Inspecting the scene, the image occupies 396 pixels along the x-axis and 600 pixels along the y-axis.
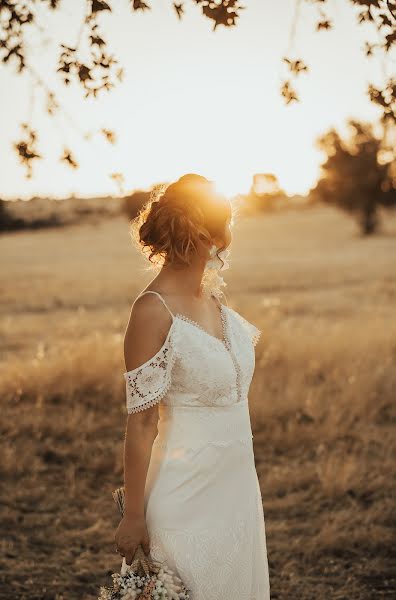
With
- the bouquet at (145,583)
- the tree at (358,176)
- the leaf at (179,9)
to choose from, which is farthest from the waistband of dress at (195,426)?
the tree at (358,176)

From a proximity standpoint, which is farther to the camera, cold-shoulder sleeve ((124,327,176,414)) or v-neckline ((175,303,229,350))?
v-neckline ((175,303,229,350))

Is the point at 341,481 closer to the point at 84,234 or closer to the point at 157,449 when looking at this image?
the point at 157,449

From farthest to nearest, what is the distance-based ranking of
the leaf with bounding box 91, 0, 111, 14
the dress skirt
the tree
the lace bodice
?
the tree
the leaf with bounding box 91, 0, 111, 14
the dress skirt
the lace bodice

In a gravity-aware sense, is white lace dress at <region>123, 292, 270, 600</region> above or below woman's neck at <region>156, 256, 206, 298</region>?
below

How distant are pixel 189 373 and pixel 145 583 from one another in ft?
2.57

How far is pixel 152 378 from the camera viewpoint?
2664 millimetres

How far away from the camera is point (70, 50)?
3.67 meters

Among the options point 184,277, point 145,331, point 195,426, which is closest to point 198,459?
point 195,426

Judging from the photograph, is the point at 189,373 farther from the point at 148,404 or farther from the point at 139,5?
the point at 139,5

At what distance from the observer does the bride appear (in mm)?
2678

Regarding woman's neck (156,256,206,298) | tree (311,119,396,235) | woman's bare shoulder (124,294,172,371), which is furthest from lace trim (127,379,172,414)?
tree (311,119,396,235)

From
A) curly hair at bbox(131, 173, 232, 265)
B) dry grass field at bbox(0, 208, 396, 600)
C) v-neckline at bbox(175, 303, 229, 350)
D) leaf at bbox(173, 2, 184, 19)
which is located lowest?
dry grass field at bbox(0, 208, 396, 600)

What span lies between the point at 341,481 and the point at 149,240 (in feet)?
13.0

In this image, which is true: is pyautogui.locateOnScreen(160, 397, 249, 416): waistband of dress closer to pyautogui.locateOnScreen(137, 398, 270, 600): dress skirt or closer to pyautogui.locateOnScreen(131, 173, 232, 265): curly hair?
pyautogui.locateOnScreen(137, 398, 270, 600): dress skirt
